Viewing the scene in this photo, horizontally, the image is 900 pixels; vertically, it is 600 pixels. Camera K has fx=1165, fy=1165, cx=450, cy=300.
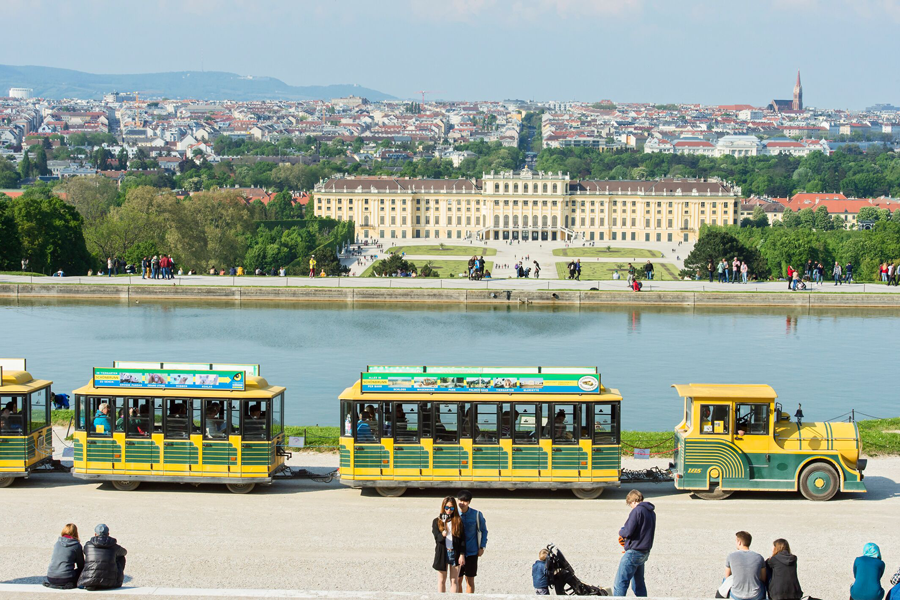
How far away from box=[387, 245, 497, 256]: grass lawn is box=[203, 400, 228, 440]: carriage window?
267ft

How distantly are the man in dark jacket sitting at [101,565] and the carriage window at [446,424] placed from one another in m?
5.24

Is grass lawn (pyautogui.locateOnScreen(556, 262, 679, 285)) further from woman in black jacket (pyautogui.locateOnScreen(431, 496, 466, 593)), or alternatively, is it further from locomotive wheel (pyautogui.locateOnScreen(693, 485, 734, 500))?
woman in black jacket (pyautogui.locateOnScreen(431, 496, 466, 593))

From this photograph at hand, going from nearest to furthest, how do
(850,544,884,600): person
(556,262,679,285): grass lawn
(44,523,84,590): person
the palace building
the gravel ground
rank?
(850,544,884,600): person → (44,523,84,590): person → the gravel ground → (556,262,679,285): grass lawn → the palace building

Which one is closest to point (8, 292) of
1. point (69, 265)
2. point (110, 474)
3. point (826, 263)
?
point (69, 265)

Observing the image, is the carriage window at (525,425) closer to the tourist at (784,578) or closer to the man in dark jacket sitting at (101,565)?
the tourist at (784,578)

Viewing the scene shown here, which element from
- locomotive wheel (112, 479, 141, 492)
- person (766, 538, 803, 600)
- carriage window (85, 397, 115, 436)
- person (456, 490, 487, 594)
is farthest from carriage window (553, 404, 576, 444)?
carriage window (85, 397, 115, 436)

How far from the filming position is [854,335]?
34.5 meters

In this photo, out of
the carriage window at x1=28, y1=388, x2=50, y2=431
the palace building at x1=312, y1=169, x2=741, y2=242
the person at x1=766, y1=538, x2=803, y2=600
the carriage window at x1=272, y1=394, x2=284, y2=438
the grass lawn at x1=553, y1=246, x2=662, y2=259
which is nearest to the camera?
the person at x1=766, y1=538, x2=803, y2=600

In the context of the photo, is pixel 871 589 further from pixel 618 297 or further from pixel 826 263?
pixel 826 263

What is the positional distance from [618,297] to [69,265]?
2891 cm

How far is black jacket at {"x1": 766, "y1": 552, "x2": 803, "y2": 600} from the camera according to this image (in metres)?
10.0

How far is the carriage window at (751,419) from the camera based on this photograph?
14852mm

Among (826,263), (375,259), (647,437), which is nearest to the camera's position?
(647,437)

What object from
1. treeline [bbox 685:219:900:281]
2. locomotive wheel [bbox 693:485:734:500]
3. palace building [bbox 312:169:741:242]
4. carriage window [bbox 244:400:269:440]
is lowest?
locomotive wheel [bbox 693:485:734:500]
